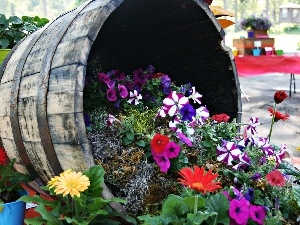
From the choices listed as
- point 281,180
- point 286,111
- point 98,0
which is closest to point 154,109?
point 98,0

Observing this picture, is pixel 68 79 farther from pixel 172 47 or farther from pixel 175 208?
pixel 172 47

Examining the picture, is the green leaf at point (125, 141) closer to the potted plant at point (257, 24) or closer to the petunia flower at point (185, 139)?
the petunia flower at point (185, 139)

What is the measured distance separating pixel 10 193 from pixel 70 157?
0.55 meters

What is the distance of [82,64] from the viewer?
148 cm

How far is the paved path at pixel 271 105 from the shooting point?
590cm

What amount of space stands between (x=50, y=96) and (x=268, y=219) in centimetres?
86

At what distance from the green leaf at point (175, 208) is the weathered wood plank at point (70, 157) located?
0.31 metres

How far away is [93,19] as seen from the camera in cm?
154

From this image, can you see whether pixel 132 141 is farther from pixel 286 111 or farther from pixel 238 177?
pixel 286 111

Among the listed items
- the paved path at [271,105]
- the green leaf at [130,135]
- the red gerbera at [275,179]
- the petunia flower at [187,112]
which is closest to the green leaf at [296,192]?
the red gerbera at [275,179]

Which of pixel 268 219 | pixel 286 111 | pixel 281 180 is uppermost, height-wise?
pixel 281 180

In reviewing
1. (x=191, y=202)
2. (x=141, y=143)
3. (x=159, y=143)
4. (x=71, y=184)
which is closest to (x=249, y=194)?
(x=191, y=202)

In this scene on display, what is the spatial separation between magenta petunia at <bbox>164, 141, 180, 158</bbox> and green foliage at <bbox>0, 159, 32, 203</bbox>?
2.01 feet

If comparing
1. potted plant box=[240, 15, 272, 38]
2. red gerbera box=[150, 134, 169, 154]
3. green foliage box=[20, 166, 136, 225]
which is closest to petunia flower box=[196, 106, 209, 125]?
red gerbera box=[150, 134, 169, 154]
